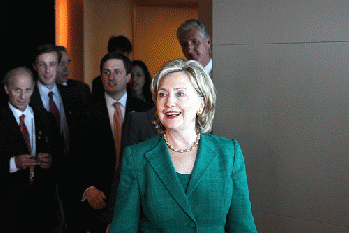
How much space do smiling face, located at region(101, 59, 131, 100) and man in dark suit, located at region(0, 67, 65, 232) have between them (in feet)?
2.17

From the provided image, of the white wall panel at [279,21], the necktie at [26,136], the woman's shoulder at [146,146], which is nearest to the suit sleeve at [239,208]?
the woman's shoulder at [146,146]

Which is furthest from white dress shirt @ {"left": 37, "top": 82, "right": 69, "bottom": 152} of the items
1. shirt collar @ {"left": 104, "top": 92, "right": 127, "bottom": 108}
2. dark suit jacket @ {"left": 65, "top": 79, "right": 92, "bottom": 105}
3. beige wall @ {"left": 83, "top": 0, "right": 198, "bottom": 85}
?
beige wall @ {"left": 83, "top": 0, "right": 198, "bottom": 85}

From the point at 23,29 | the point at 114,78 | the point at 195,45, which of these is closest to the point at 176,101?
the point at 195,45

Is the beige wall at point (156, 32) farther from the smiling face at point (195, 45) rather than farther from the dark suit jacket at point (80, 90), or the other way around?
the smiling face at point (195, 45)

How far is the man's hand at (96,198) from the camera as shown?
338 cm

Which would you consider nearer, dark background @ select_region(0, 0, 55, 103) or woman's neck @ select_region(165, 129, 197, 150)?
woman's neck @ select_region(165, 129, 197, 150)

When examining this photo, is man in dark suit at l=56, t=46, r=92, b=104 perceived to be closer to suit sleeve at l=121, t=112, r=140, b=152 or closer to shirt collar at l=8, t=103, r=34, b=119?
shirt collar at l=8, t=103, r=34, b=119

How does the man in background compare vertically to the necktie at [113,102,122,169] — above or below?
above

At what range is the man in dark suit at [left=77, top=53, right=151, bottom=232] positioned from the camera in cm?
346

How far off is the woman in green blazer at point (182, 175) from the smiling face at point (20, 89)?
7.22 feet

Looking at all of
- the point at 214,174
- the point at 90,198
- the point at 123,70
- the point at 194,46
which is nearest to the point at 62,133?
the point at 123,70

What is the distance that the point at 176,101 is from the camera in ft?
6.55

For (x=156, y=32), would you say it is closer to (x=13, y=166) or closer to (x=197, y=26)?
(x=197, y=26)

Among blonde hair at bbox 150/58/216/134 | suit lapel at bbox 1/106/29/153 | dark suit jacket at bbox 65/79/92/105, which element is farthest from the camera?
dark suit jacket at bbox 65/79/92/105
